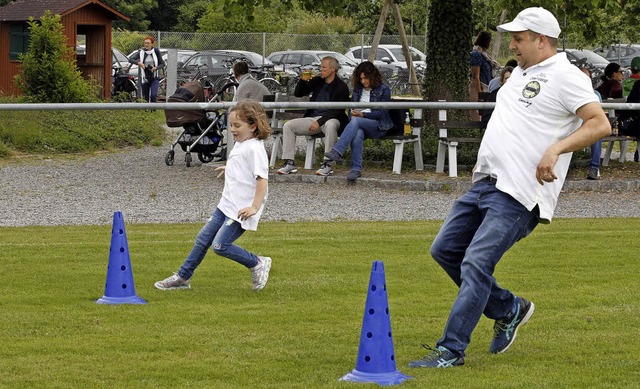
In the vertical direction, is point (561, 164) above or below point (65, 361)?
above

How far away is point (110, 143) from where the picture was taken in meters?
21.1

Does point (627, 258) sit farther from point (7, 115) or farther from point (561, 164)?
point (7, 115)

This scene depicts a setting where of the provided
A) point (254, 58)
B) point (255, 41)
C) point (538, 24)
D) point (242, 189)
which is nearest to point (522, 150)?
point (538, 24)

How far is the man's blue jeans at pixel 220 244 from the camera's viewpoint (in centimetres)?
880

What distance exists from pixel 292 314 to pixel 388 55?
35409 mm

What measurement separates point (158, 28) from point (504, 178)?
63587mm

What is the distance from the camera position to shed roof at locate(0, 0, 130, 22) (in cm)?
3094

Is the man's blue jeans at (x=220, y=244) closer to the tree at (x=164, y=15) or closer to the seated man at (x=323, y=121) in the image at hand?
the seated man at (x=323, y=121)

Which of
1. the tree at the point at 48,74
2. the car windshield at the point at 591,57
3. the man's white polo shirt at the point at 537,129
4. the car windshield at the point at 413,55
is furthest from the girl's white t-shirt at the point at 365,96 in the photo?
the car windshield at the point at 591,57

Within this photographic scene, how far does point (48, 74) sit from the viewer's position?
25.1 metres

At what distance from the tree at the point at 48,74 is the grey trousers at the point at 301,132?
9441mm

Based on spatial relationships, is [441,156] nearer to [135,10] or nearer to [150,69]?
[150,69]

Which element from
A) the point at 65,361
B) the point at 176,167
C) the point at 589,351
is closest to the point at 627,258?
the point at 589,351

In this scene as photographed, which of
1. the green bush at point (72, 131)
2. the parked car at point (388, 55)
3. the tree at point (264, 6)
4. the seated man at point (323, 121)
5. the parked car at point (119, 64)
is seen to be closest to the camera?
the seated man at point (323, 121)
